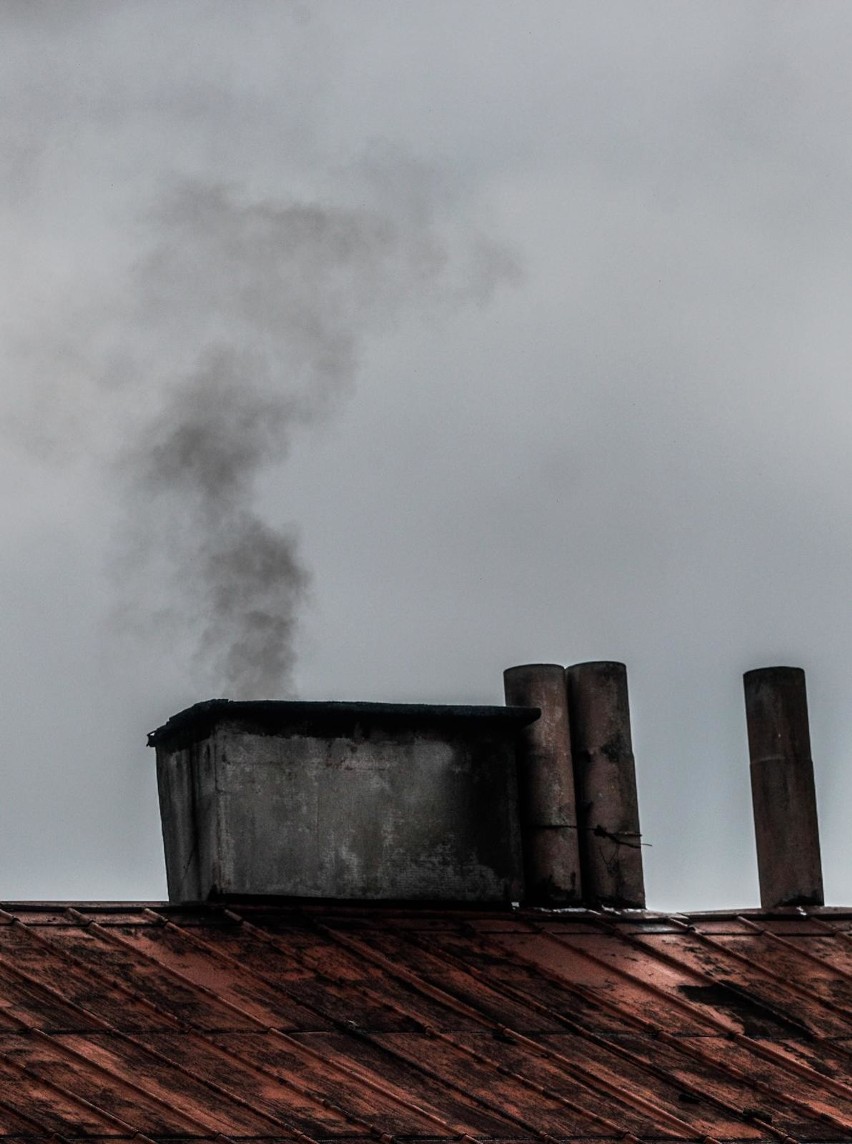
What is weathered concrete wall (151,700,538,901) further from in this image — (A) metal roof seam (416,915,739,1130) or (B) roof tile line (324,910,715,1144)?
(A) metal roof seam (416,915,739,1130)

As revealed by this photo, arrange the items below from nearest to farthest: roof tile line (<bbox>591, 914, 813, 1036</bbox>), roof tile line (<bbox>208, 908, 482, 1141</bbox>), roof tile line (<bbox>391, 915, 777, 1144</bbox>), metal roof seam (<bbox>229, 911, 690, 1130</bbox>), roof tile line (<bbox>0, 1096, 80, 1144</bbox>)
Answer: roof tile line (<bbox>0, 1096, 80, 1144</bbox>)
roof tile line (<bbox>208, 908, 482, 1141</bbox>)
metal roof seam (<bbox>229, 911, 690, 1130</bbox>)
roof tile line (<bbox>391, 915, 777, 1144</bbox>)
roof tile line (<bbox>591, 914, 813, 1036</bbox>)

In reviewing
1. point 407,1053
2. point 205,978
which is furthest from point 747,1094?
point 205,978

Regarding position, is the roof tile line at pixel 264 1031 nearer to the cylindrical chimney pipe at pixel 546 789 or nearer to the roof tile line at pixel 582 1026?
the roof tile line at pixel 582 1026

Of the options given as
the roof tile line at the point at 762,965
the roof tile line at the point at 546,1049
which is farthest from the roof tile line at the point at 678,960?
the roof tile line at the point at 546,1049

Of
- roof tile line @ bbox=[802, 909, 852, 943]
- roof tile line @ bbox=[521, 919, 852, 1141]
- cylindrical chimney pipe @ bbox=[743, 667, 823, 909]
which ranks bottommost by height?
roof tile line @ bbox=[521, 919, 852, 1141]

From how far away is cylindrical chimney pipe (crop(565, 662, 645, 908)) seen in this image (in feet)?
82.3

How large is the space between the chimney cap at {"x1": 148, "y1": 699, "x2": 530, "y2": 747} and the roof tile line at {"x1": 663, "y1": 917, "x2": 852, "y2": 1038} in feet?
7.75

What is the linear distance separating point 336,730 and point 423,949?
7.46ft

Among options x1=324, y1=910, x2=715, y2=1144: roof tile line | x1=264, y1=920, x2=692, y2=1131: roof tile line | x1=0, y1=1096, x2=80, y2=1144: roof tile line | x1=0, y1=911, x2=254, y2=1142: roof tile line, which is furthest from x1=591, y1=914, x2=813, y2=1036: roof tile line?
x1=0, y1=1096, x2=80, y2=1144: roof tile line

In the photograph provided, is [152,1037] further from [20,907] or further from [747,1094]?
[747,1094]

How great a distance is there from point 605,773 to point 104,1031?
7096mm

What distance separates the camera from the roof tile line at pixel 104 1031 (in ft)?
60.4

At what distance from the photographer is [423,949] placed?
22781 mm

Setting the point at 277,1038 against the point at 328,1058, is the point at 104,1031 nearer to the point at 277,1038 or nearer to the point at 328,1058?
the point at 277,1038
